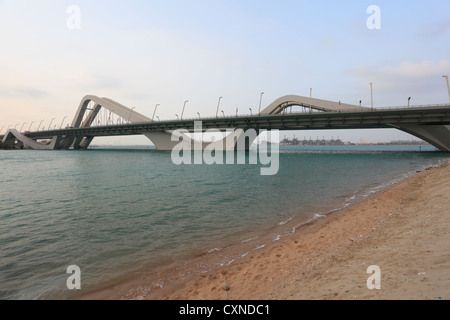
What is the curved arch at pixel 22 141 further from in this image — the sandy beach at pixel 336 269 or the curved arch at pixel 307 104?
the sandy beach at pixel 336 269

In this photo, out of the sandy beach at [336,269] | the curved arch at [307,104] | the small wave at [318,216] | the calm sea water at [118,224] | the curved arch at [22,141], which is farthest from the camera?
the curved arch at [22,141]

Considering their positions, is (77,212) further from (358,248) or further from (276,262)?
(358,248)

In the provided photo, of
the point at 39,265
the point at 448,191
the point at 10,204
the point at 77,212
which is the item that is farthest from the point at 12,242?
the point at 448,191

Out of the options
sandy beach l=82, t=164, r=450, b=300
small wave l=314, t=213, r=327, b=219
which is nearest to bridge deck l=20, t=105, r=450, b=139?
small wave l=314, t=213, r=327, b=219

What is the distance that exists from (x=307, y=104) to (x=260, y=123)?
23.1 meters

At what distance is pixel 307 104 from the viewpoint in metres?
89.2

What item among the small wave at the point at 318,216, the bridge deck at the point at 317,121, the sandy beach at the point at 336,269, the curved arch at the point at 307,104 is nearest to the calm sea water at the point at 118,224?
the small wave at the point at 318,216

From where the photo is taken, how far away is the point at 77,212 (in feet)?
40.2

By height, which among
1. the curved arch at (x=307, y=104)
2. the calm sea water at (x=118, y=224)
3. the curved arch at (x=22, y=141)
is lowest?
the calm sea water at (x=118, y=224)

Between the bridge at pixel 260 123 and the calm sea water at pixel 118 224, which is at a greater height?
the bridge at pixel 260 123

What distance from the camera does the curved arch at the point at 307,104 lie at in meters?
81.3

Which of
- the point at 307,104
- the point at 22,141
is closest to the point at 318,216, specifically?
the point at 307,104

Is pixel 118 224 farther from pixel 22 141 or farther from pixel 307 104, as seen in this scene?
pixel 22 141

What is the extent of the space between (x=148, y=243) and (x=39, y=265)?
10.1ft
